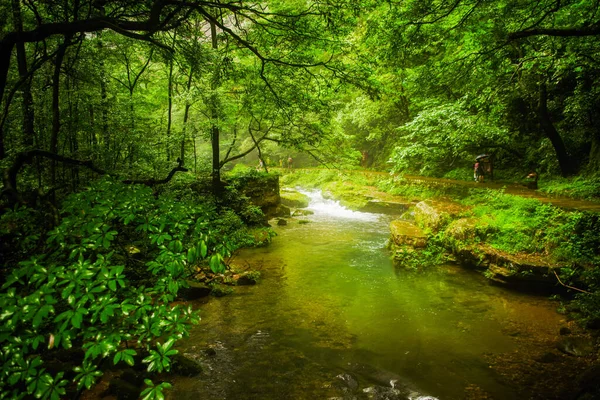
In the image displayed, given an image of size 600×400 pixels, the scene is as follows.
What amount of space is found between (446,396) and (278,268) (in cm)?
581

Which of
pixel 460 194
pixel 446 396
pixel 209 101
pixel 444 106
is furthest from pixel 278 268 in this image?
pixel 460 194

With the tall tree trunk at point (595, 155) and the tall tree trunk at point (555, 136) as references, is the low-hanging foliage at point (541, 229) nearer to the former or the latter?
the tall tree trunk at point (595, 155)

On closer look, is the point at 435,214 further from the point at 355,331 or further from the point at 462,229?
the point at 355,331

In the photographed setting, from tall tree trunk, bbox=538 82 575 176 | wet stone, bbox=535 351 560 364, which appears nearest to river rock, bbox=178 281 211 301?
wet stone, bbox=535 351 560 364

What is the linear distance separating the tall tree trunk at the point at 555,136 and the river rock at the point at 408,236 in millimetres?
7132

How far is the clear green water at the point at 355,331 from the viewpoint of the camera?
14.2 ft

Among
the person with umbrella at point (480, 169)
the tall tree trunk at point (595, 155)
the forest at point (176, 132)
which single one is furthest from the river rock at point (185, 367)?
Answer: the tall tree trunk at point (595, 155)

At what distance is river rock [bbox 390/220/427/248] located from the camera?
999cm

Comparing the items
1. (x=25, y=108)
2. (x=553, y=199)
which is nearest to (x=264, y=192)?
(x=25, y=108)

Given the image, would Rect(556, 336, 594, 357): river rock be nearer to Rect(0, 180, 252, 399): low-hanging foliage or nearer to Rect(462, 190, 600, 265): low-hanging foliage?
Rect(462, 190, 600, 265): low-hanging foliage

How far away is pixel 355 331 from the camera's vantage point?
5.77 meters

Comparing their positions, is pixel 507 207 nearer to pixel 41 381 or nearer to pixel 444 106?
pixel 444 106

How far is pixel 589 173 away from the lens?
11.1 metres

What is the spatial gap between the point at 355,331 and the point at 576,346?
374cm
